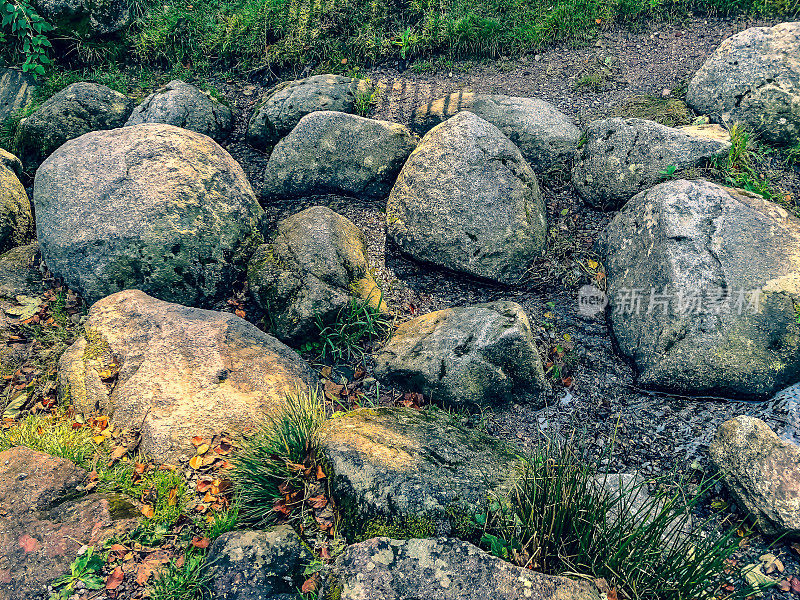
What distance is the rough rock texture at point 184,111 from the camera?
5926 mm

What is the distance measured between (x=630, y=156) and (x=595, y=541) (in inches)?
148

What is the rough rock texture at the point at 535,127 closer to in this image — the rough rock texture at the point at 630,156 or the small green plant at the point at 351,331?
the rough rock texture at the point at 630,156

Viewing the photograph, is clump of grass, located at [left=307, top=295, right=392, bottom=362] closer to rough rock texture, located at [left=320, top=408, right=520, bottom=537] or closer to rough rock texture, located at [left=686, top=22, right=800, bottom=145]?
rough rock texture, located at [left=320, top=408, right=520, bottom=537]

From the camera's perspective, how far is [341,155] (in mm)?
5480

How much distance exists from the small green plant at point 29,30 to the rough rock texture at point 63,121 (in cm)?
129

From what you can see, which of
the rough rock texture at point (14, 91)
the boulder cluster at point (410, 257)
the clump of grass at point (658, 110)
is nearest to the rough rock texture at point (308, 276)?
the boulder cluster at point (410, 257)

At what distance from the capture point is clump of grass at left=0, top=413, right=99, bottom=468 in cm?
344

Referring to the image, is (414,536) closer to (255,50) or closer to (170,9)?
(255,50)

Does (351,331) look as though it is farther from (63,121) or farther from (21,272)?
(63,121)

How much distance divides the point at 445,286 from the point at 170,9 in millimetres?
6073

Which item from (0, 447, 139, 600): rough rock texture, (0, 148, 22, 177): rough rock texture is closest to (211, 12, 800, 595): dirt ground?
(0, 148, 22, 177): rough rock texture

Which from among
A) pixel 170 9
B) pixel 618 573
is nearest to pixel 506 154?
pixel 618 573

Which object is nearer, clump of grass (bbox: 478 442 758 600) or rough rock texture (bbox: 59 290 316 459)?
clump of grass (bbox: 478 442 758 600)

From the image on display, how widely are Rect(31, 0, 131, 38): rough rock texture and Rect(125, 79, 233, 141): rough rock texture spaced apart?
1.96 m
